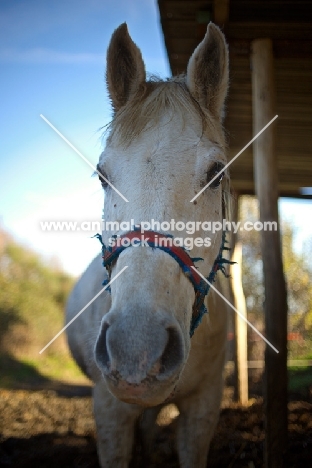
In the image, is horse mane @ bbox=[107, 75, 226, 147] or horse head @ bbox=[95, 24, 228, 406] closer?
horse head @ bbox=[95, 24, 228, 406]

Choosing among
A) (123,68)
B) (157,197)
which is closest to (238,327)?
(123,68)

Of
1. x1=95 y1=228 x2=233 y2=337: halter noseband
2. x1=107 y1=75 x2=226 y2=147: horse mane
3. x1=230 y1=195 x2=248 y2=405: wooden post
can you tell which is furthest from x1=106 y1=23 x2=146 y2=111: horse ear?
x1=230 y1=195 x2=248 y2=405: wooden post

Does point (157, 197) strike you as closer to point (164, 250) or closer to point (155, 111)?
point (164, 250)

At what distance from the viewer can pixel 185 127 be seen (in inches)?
84.6

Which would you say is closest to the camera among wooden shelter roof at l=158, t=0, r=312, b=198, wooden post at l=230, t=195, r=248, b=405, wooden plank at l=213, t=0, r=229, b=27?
wooden plank at l=213, t=0, r=229, b=27

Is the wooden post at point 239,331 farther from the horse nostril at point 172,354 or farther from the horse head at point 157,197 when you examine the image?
the horse nostril at point 172,354

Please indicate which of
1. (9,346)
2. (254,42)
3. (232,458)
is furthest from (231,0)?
(9,346)

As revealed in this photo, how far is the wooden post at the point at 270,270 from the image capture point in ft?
9.71

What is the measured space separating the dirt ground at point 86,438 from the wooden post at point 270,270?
28 centimetres

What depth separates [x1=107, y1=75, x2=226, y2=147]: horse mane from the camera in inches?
85.2

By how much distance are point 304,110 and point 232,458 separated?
160 inches

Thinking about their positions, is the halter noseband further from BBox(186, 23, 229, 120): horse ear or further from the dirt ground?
the dirt ground

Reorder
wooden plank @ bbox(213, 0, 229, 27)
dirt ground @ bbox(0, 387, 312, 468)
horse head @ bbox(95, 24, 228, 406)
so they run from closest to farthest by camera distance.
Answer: horse head @ bbox(95, 24, 228, 406), wooden plank @ bbox(213, 0, 229, 27), dirt ground @ bbox(0, 387, 312, 468)

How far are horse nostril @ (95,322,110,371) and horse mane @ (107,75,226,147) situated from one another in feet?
3.33
